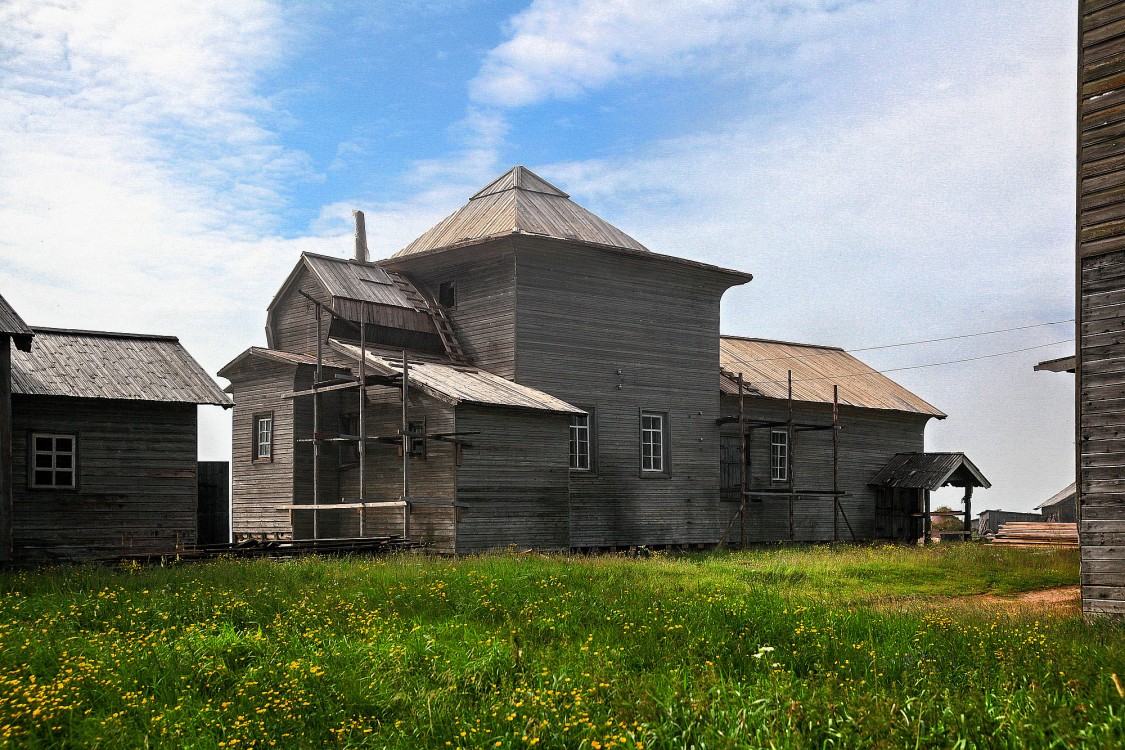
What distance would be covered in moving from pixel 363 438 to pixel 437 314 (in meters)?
6.13

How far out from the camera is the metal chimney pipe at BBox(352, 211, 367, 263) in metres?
36.3

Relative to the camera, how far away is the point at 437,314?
31.5 meters

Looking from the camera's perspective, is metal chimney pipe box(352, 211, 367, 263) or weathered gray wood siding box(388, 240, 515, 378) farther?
metal chimney pipe box(352, 211, 367, 263)

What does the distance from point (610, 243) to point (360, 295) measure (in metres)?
7.51

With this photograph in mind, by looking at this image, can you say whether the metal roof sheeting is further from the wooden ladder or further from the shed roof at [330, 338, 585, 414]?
the shed roof at [330, 338, 585, 414]

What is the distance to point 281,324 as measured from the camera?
107ft

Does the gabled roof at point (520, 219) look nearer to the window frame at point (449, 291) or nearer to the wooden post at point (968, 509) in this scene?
the window frame at point (449, 291)

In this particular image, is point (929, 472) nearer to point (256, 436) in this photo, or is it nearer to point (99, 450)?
point (256, 436)

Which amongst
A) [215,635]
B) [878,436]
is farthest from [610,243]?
→ [215,635]

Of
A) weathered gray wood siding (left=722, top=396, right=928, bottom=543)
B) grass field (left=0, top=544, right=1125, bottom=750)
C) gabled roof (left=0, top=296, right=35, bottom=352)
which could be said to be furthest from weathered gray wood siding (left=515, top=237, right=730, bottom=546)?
grass field (left=0, top=544, right=1125, bottom=750)

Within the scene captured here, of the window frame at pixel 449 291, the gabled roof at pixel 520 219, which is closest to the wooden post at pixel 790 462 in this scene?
the gabled roof at pixel 520 219

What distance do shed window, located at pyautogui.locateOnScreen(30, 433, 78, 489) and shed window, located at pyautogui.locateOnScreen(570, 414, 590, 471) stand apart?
12570 mm

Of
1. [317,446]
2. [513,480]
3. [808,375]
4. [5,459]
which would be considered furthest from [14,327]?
[808,375]

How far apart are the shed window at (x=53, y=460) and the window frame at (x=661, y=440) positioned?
1518 cm
